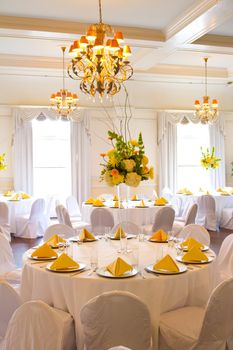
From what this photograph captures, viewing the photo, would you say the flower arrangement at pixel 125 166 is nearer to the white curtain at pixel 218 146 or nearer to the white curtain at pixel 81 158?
the white curtain at pixel 81 158

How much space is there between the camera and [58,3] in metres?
6.04

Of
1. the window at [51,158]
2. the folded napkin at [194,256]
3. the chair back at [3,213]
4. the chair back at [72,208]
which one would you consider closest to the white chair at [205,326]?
the folded napkin at [194,256]

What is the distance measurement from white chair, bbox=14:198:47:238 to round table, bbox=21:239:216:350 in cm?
509

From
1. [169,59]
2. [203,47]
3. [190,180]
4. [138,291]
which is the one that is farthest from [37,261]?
[190,180]

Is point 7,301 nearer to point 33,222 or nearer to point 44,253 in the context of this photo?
point 44,253

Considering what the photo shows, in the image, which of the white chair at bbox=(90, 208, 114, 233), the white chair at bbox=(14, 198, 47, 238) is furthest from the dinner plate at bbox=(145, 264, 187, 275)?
the white chair at bbox=(14, 198, 47, 238)

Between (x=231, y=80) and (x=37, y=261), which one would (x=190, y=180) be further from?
(x=37, y=261)

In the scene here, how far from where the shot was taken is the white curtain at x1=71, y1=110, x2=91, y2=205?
433 inches

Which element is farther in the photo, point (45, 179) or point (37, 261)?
point (45, 179)

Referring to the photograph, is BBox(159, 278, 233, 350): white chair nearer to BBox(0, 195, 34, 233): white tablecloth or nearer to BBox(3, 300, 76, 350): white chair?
BBox(3, 300, 76, 350): white chair

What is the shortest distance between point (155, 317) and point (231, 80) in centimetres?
927

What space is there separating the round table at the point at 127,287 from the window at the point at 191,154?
27.9ft

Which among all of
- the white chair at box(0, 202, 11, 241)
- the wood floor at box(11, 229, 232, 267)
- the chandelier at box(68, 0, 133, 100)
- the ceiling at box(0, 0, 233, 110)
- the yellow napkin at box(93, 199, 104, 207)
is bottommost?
the wood floor at box(11, 229, 232, 267)

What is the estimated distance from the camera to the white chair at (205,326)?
9.64ft
